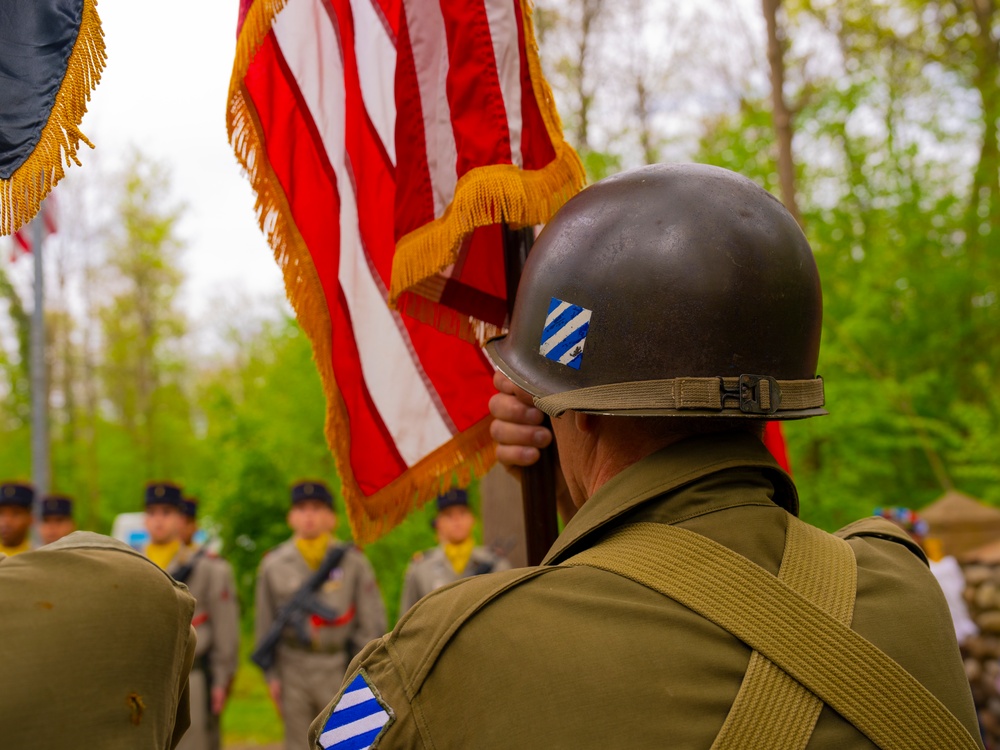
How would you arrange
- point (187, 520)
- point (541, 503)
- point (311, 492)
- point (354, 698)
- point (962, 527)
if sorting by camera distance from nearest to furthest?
point (354, 698)
point (541, 503)
point (962, 527)
point (311, 492)
point (187, 520)

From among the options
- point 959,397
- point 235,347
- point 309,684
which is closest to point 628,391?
point 309,684

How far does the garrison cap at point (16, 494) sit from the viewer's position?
280 inches

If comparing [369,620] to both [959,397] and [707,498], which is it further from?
[959,397]

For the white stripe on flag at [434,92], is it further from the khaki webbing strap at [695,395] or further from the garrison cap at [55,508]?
the garrison cap at [55,508]

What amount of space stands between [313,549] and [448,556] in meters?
1.17

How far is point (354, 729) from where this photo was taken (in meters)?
1.33

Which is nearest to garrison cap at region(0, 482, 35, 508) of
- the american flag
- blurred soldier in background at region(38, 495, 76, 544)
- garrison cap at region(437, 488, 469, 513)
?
blurred soldier in background at region(38, 495, 76, 544)

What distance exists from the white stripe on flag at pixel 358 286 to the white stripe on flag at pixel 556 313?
1091 mm

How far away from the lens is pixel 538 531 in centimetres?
218

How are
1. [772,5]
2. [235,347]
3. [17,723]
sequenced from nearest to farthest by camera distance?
[17,723]
[772,5]
[235,347]

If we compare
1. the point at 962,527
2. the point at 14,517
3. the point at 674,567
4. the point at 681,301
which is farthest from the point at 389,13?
the point at 962,527

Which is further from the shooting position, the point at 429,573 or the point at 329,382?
the point at 429,573

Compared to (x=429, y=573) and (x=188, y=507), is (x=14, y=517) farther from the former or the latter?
(x=429, y=573)

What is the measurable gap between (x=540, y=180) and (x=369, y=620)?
20.6ft
